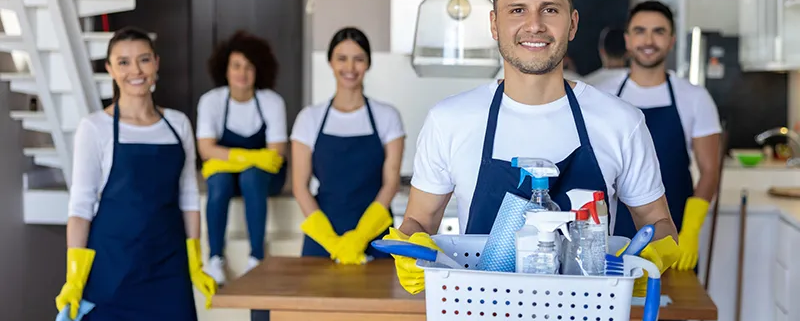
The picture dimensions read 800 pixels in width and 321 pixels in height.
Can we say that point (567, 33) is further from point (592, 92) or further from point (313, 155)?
point (313, 155)

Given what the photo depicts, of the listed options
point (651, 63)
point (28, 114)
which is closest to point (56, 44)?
point (28, 114)

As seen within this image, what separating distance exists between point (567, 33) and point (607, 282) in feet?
1.78

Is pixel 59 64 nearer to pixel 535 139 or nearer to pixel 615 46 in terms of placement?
pixel 615 46

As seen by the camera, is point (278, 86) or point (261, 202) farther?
point (278, 86)

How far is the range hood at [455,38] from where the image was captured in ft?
9.37

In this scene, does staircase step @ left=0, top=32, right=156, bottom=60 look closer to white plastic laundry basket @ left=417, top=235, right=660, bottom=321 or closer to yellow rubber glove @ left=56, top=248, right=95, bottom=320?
yellow rubber glove @ left=56, top=248, right=95, bottom=320

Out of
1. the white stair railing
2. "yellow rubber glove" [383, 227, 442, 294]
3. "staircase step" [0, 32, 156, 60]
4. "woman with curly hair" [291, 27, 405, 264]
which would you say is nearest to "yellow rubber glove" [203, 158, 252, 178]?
the white stair railing

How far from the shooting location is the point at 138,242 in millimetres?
2754

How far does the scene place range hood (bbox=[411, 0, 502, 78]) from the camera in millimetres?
2855

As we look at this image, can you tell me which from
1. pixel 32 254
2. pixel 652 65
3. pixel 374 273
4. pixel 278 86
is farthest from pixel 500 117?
pixel 278 86

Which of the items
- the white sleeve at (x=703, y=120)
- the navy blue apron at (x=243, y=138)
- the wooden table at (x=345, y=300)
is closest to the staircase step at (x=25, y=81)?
the navy blue apron at (x=243, y=138)

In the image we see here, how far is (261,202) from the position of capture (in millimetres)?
4285

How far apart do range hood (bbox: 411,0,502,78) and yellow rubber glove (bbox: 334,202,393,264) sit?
515 millimetres

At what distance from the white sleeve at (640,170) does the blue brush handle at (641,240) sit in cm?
36
